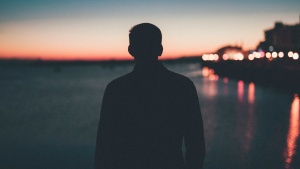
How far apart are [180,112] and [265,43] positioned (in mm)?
101834

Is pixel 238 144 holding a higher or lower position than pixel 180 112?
lower

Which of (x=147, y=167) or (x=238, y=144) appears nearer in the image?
(x=147, y=167)

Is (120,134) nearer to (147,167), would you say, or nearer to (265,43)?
(147,167)

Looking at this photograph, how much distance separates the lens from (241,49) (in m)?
140

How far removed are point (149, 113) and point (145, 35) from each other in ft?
1.61

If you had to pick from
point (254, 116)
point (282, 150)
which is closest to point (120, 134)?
point (282, 150)

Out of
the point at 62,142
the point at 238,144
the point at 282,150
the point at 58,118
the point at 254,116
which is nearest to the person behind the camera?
the point at 282,150

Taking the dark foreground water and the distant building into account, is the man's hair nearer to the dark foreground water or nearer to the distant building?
the dark foreground water

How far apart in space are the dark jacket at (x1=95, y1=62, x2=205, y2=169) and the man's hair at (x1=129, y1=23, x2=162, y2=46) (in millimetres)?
143

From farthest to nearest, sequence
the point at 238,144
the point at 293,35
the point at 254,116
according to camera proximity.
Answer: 1. the point at 293,35
2. the point at 254,116
3. the point at 238,144

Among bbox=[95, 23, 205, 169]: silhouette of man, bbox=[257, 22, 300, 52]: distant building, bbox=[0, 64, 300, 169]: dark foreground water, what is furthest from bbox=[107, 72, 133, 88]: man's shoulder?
bbox=[257, 22, 300, 52]: distant building

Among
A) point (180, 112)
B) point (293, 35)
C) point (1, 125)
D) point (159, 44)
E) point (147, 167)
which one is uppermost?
point (293, 35)

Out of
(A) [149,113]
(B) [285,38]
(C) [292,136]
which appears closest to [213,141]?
(C) [292,136]

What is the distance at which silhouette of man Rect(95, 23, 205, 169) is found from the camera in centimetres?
200
